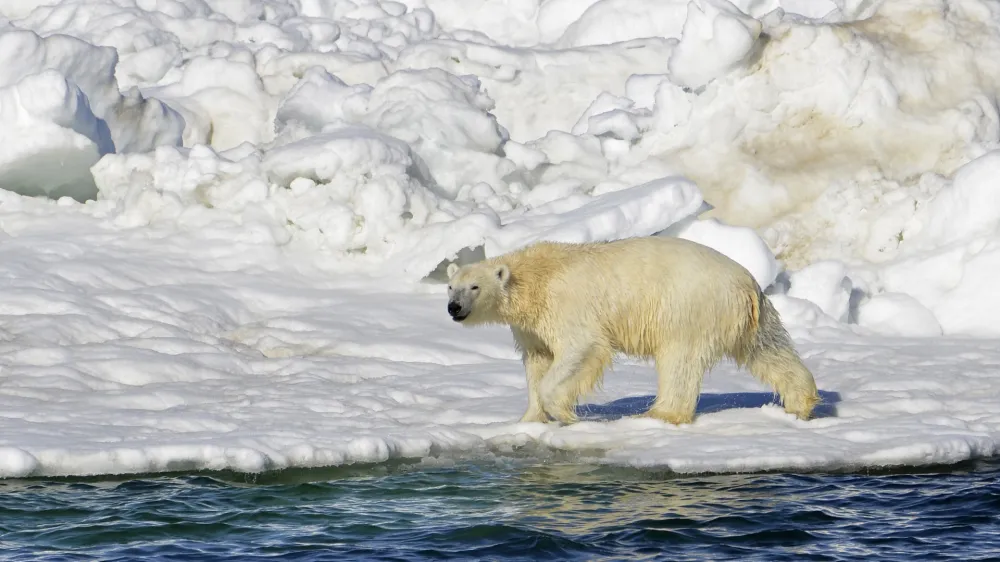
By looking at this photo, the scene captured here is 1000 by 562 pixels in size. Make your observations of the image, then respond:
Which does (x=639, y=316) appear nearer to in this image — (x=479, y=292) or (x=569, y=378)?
(x=569, y=378)

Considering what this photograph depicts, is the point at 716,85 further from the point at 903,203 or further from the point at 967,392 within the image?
the point at 967,392

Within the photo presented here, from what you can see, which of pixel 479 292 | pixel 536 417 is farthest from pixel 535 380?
pixel 479 292

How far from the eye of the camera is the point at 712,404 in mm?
9594

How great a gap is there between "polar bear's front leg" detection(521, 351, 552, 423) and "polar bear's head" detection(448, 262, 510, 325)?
0.46m

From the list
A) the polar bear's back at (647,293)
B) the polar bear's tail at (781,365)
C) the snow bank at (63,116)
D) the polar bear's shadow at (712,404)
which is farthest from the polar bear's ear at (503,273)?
the snow bank at (63,116)

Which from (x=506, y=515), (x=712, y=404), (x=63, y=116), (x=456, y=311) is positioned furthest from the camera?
(x=63, y=116)

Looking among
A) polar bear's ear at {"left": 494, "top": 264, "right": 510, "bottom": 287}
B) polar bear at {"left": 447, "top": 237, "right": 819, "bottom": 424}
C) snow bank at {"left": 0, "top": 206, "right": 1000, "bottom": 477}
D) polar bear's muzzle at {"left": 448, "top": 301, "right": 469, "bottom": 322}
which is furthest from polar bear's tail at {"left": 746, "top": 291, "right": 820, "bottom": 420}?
polar bear's muzzle at {"left": 448, "top": 301, "right": 469, "bottom": 322}

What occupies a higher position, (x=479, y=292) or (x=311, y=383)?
(x=479, y=292)

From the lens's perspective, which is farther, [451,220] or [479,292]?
[451,220]

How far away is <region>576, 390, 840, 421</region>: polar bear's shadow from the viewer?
916cm

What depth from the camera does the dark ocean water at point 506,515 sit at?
6.36 m

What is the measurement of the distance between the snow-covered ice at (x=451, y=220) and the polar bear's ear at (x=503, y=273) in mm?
932

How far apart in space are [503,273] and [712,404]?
2.03m

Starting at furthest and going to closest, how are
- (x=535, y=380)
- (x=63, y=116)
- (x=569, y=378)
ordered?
1. (x=63, y=116)
2. (x=535, y=380)
3. (x=569, y=378)
